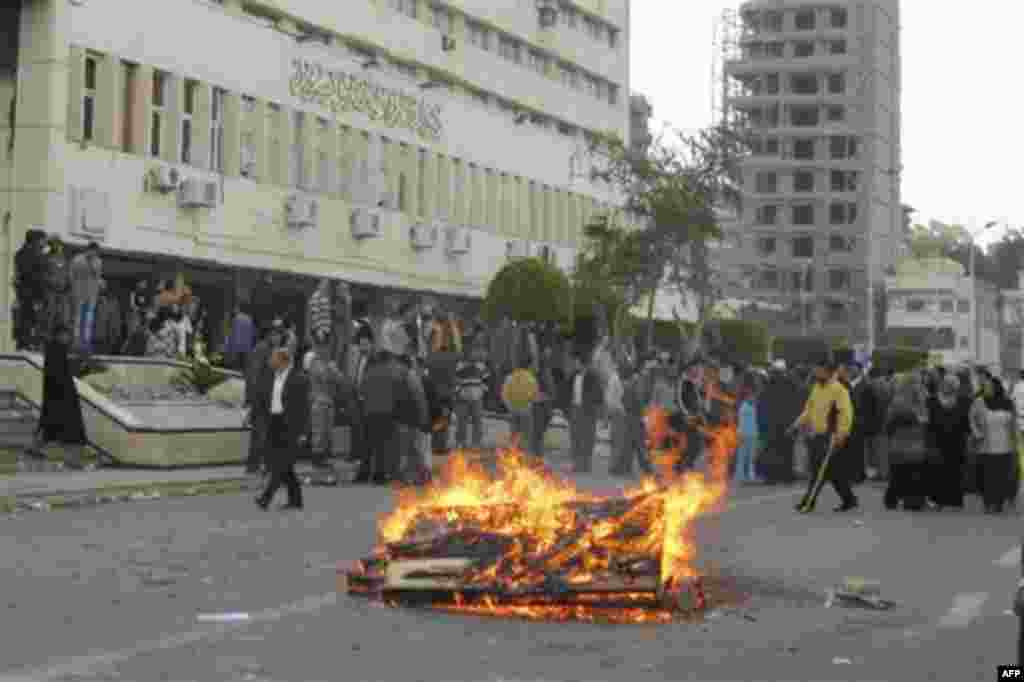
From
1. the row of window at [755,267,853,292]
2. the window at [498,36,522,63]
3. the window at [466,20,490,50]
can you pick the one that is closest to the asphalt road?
the window at [466,20,490,50]

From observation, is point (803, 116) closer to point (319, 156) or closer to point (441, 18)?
point (441, 18)

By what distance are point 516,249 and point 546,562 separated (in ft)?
158

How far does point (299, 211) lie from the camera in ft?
151

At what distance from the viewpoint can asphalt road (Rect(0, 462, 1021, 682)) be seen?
920cm

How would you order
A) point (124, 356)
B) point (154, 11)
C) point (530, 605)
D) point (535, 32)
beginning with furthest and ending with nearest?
point (535, 32) < point (154, 11) < point (124, 356) < point (530, 605)

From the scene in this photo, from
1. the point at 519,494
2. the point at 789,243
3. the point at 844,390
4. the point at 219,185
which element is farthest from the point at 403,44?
the point at 789,243

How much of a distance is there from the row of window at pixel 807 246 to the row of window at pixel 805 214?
41.4 inches

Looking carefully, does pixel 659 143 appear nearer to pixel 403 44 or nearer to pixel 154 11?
pixel 403 44

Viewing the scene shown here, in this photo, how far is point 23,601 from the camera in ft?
37.7

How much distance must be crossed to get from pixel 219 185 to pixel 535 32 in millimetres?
27879

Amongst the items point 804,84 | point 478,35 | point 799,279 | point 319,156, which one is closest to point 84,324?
point 319,156

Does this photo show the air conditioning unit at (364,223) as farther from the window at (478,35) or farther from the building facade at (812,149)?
the building facade at (812,149)

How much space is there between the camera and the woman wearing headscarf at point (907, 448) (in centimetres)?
2275

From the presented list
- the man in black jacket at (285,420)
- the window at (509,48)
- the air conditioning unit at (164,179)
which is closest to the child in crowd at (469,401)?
the man in black jacket at (285,420)
